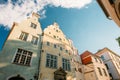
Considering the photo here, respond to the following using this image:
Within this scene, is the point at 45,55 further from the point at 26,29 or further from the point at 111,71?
the point at 111,71

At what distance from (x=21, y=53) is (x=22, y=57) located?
0.62 m

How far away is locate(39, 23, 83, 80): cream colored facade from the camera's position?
1510cm

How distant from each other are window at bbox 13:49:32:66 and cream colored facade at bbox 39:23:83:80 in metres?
2.22

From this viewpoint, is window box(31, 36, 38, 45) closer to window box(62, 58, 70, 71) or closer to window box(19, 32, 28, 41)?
window box(19, 32, 28, 41)

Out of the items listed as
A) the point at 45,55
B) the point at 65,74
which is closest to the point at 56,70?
the point at 65,74

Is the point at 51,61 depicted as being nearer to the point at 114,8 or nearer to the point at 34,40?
the point at 34,40

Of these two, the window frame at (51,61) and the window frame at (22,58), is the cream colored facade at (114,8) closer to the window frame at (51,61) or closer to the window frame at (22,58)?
the window frame at (22,58)

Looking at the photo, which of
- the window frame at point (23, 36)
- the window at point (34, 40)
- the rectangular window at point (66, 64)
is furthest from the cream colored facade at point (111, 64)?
the window frame at point (23, 36)

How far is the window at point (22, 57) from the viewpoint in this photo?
1321cm

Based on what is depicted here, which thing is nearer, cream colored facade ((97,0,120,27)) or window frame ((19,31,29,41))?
cream colored facade ((97,0,120,27))

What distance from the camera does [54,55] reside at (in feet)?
58.7

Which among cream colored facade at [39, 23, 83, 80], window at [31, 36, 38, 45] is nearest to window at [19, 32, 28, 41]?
window at [31, 36, 38, 45]

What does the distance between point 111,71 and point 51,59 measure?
79.6ft

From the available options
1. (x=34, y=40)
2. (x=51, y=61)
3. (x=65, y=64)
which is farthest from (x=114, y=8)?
(x=65, y=64)
